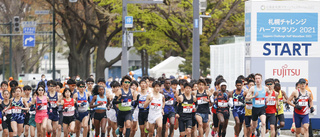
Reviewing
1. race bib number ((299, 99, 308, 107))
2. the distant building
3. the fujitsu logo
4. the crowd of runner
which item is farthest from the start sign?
the distant building

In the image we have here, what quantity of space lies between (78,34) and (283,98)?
29.7 meters

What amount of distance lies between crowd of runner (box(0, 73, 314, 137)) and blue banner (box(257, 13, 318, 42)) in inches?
75.8

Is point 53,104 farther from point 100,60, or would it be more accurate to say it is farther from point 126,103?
point 100,60

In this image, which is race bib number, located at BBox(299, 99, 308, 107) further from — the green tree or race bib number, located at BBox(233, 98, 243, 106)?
the green tree

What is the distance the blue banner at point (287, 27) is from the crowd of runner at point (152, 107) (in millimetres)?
1926

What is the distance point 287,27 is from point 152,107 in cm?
491

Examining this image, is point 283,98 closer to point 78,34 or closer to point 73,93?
point 73,93

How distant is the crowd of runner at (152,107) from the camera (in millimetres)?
15672

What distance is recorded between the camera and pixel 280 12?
1802 cm

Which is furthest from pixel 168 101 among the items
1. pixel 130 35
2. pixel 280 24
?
pixel 130 35


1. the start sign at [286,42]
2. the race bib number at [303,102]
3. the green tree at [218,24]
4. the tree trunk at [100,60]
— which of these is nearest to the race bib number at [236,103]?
the race bib number at [303,102]

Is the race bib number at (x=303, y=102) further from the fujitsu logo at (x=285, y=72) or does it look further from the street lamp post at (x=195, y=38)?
the street lamp post at (x=195, y=38)

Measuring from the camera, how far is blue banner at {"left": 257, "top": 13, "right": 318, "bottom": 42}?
18031mm

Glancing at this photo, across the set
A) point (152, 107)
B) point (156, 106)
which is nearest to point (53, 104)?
point (152, 107)
